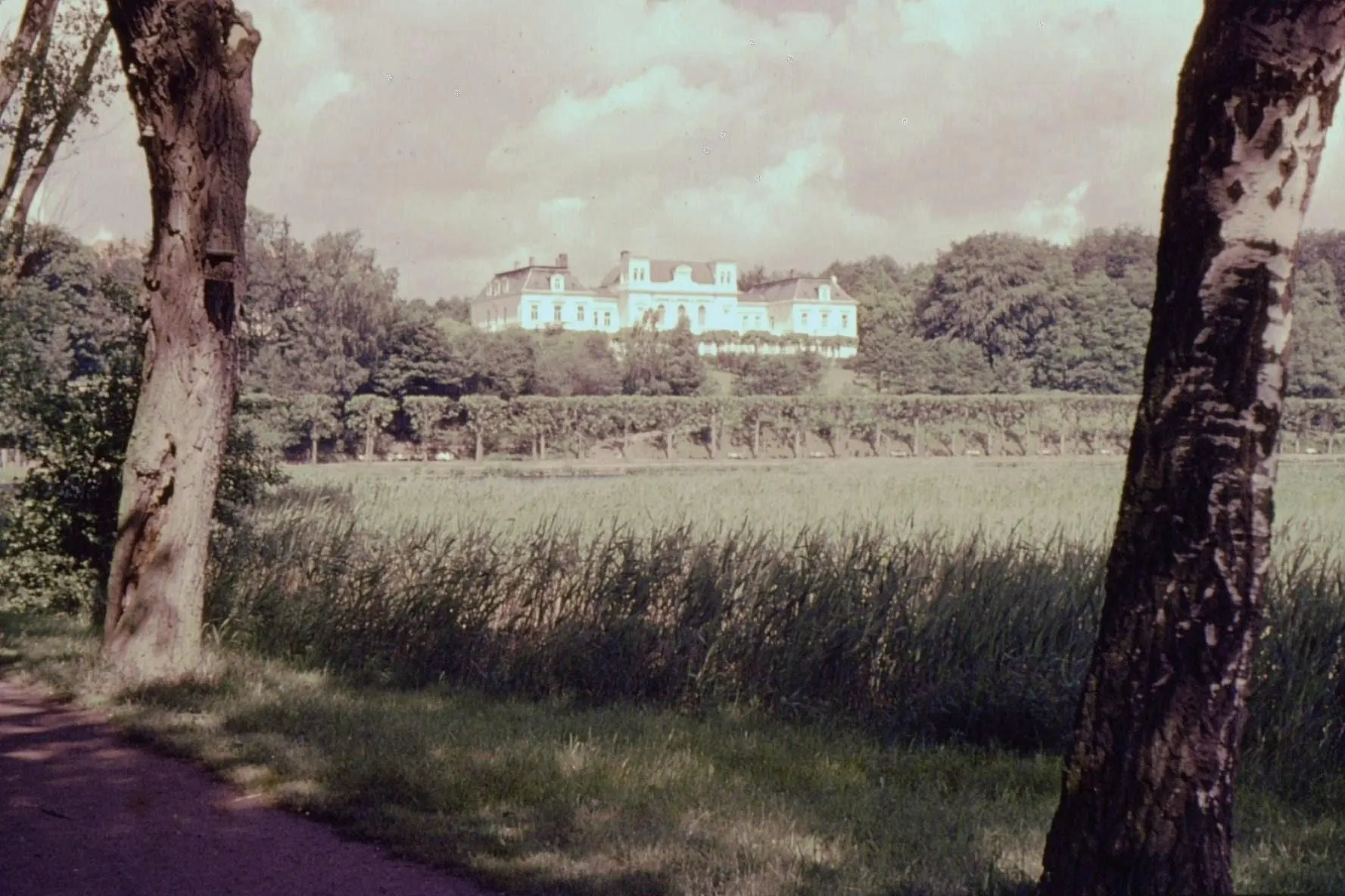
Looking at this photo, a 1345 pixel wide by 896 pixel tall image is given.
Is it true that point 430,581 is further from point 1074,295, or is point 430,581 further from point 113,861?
point 1074,295

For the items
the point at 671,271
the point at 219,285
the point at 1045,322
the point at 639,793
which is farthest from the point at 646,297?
the point at 639,793

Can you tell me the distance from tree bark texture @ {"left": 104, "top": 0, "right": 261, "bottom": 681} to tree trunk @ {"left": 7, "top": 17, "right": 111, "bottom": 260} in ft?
32.0

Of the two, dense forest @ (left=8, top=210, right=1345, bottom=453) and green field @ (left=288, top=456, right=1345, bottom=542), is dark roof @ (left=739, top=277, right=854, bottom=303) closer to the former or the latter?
dense forest @ (left=8, top=210, right=1345, bottom=453)

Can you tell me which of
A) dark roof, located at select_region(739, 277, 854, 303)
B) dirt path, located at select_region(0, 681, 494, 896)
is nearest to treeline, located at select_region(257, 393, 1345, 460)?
dark roof, located at select_region(739, 277, 854, 303)

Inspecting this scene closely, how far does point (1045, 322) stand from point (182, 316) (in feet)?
134

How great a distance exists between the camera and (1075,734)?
4.62 metres

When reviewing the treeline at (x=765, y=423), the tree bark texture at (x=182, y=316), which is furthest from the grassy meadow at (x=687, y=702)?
the treeline at (x=765, y=423)

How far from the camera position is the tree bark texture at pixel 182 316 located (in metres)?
9.53

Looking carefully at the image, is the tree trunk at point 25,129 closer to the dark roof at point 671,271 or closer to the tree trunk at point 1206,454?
the tree trunk at point 1206,454

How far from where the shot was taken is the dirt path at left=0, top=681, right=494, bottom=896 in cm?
539

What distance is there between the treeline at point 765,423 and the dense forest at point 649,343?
0.63 meters

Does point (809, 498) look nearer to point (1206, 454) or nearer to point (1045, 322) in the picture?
point (1206, 454)

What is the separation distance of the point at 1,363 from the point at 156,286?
7677 millimetres

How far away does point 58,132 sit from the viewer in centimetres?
1956
